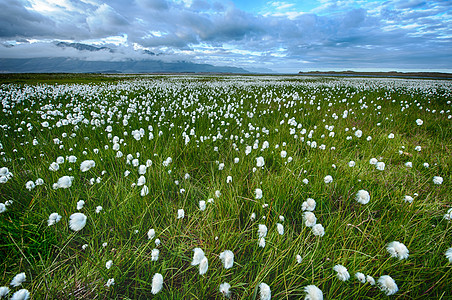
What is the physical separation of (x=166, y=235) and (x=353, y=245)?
1580 mm

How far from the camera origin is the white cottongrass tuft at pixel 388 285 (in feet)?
3.85

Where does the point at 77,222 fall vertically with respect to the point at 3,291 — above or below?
above

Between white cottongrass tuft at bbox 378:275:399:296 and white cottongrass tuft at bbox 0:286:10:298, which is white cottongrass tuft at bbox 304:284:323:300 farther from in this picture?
white cottongrass tuft at bbox 0:286:10:298

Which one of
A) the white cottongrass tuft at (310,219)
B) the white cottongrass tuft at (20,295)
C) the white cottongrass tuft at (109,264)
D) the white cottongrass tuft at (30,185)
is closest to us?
the white cottongrass tuft at (20,295)

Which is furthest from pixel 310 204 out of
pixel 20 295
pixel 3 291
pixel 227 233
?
pixel 3 291

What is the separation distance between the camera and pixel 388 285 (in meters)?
1.19

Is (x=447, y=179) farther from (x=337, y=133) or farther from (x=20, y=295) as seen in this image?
(x=20, y=295)

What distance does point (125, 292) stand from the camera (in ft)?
4.52

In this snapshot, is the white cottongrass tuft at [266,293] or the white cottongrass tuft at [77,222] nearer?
the white cottongrass tuft at [266,293]

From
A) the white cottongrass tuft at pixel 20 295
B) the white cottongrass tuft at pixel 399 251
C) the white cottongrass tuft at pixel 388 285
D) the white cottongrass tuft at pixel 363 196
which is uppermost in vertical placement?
the white cottongrass tuft at pixel 363 196

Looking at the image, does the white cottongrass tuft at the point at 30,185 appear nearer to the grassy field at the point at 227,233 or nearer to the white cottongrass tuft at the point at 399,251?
the grassy field at the point at 227,233

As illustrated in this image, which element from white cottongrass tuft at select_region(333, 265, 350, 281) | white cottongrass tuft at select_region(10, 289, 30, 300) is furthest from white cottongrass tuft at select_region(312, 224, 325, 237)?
white cottongrass tuft at select_region(10, 289, 30, 300)

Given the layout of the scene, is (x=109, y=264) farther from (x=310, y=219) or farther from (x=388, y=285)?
(x=388, y=285)

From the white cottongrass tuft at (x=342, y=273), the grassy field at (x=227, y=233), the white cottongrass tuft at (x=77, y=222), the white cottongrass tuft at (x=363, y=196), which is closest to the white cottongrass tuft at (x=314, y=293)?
the grassy field at (x=227, y=233)
